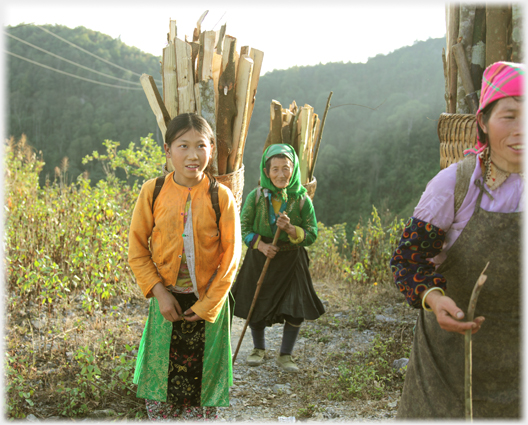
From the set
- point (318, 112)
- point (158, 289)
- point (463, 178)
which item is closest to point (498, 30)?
point (463, 178)

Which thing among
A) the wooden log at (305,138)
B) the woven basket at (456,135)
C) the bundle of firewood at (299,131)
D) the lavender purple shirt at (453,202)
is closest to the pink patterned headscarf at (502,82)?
the lavender purple shirt at (453,202)

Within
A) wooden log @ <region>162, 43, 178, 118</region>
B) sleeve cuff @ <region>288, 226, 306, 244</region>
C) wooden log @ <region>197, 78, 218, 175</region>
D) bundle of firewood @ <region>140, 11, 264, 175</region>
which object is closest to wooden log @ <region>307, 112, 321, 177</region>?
sleeve cuff @ <region>288, 226, 306, 244</region>

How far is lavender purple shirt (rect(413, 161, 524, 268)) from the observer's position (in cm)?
152

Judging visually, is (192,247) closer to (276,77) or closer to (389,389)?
(389,389)

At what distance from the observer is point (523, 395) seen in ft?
Result: 5.23

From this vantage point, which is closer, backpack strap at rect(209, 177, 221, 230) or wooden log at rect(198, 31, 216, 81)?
backpack strap at rect(209, 177, 221, 230)

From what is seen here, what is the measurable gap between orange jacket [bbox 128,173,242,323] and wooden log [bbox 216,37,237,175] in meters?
0.80

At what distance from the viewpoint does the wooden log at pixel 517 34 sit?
2.44 metres

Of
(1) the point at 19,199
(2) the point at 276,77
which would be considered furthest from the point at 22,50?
(1) the point at 19,199

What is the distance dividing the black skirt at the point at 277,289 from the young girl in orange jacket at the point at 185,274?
1.37 metres

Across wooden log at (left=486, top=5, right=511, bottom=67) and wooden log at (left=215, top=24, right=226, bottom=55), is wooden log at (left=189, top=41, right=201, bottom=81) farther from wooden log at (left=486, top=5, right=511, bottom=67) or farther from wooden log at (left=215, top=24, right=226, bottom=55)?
wooden log at (left=486, top=5, right=511, bottom=67)

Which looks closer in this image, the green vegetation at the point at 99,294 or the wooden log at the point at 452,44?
the wooden log at the point at 452,44

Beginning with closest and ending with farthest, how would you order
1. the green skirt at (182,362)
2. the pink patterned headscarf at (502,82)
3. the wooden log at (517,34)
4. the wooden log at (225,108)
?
the pink patterned headscarf at (502,82) < the green skirt at (182,362) < the wooden log at (517,34) < the wooden log at (225,108)

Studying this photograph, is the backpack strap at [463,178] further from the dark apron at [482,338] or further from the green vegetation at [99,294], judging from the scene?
the green vegetation at [99,294]
